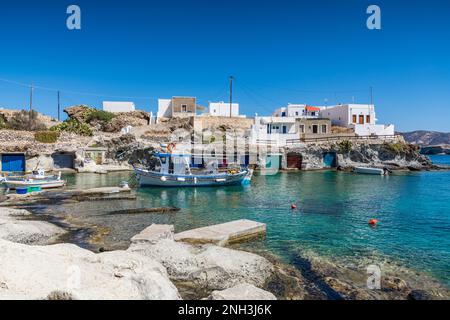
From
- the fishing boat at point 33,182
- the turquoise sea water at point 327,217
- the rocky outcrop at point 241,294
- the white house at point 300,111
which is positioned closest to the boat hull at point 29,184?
the fishing boat at point 33,182

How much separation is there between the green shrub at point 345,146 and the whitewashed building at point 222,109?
22077 mm

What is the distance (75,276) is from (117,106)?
66740 millimetres

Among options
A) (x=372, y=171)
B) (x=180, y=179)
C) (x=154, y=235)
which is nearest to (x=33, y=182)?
(x=180, y=179)

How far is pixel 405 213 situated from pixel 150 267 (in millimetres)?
17070

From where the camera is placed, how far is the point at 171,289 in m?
7.20

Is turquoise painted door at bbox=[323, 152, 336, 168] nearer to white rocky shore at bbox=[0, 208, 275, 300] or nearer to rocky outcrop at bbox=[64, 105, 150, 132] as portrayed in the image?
rocky outcrop at bbox=[64, 105, 150, 132]

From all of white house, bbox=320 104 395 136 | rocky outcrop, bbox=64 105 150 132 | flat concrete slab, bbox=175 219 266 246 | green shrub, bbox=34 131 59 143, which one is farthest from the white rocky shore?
white house, bbox=320 104 395 136

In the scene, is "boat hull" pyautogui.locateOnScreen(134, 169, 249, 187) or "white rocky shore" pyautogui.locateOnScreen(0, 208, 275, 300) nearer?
"white rocky shore" pyautogui.locateOnScreen(0, 208, 275, 300)

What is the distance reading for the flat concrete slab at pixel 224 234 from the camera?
12.0m

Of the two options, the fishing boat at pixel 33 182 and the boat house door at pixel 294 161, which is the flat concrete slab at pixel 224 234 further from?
the boat house door at pixel 294 161

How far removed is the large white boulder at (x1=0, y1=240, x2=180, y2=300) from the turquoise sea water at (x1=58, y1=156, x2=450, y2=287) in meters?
5.17

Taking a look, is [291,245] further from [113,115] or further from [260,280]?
[113,115]

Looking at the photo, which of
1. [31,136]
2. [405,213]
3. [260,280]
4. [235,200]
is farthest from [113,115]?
[260,280]

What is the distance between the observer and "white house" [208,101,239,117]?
6494 centimetres
